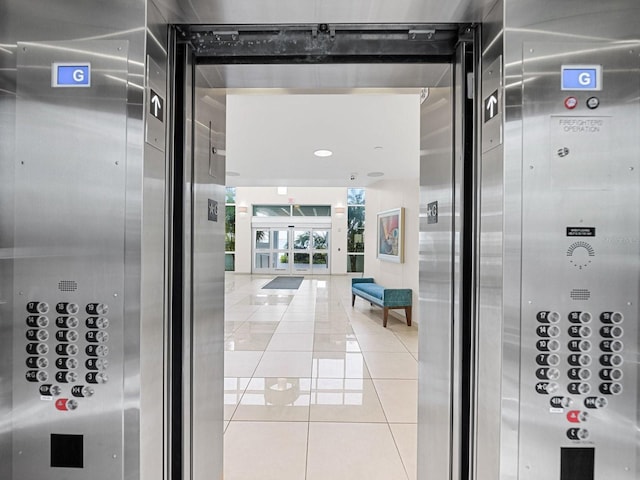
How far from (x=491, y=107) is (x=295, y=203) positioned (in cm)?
1337

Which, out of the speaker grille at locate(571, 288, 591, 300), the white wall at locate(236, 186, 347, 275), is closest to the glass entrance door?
the white wall at locate(236, 186, 347, 275)

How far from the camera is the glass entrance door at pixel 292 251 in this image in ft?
47.7

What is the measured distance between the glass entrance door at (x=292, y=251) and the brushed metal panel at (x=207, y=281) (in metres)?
12.8

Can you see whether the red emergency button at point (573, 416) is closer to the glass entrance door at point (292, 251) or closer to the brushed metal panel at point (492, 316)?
the brushed metal panel at point (492, 316)

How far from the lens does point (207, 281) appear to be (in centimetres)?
158

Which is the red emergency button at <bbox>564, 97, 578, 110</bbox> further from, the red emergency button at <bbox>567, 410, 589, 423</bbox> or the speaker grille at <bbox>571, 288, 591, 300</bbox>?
the red emergency button at <bbox>567, 410, 589, 423</bbox>

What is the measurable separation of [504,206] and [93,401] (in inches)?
54.5

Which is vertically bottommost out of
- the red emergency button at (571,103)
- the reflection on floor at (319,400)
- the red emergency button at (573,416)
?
the reflection on floor at (319,400)

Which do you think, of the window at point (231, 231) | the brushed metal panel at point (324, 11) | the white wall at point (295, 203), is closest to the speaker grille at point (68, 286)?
the brushed metal panel at point (324, 11)

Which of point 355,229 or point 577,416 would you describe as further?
point 355,229

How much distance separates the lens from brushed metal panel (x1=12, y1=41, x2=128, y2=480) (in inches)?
41.5

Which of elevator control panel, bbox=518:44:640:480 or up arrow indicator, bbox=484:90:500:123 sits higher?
up arrow indicator, bbox=484:90:500:123

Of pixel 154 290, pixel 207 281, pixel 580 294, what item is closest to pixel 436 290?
pixel 580 294

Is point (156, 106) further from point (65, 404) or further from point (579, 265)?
point (579, 265)
